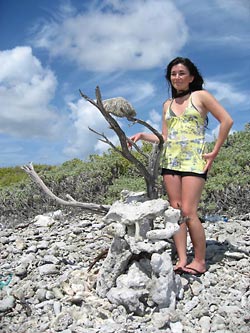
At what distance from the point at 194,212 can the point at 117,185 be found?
16.1 ft

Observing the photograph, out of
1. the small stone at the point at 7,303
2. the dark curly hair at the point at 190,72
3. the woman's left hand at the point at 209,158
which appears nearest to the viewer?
the small stone at the point at 7,303

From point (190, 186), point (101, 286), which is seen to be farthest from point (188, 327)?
point (190, 186)

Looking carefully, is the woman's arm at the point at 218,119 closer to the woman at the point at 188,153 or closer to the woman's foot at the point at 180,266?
the woman at the point at 188,153

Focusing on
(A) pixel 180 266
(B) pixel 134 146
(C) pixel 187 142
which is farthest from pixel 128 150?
(A) pixel 180 266

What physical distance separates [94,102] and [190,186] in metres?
1.27

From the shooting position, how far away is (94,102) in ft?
14.1

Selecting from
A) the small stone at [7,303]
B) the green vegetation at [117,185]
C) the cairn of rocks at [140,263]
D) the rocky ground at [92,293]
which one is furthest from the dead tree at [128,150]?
the green vegetation at [117,185]

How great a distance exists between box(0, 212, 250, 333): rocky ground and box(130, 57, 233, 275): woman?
1.21 feet

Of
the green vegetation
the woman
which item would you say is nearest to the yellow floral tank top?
the woman

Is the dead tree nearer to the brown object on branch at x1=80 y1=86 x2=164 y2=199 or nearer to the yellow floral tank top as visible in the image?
the brown object on branch at x1=80 y1=86 x2=164 y2=199

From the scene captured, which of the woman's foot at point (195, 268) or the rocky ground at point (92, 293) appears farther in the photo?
the woman's foot at point (195, 268)

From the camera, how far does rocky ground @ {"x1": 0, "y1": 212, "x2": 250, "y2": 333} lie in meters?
4.05

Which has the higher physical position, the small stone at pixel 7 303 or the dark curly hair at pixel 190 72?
the dark curly hair at pixel 190 72

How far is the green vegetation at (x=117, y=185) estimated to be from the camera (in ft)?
25.6
